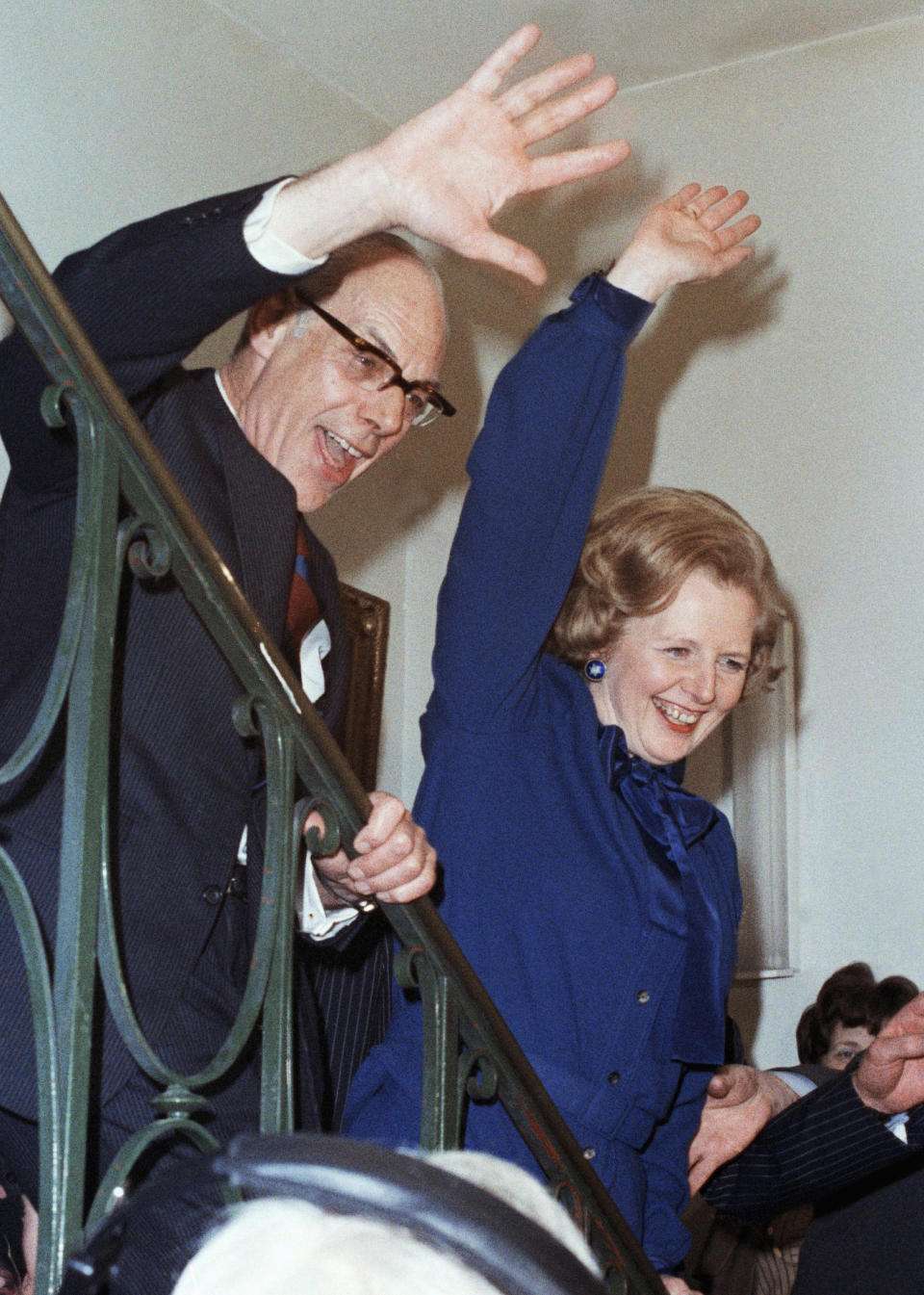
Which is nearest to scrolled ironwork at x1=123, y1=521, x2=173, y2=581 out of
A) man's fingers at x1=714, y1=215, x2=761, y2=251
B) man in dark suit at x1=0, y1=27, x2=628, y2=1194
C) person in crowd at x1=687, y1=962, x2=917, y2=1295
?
man in dark suit at x1=0, y1=27, x2=628, y2=1194

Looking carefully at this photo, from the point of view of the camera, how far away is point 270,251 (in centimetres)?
159

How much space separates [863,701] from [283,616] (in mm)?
2923

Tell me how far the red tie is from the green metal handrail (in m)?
0.55

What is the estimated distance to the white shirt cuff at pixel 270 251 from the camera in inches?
62.8

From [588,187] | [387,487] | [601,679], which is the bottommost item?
[601,679]

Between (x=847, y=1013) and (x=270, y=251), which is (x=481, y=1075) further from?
(x=847, y=1013)

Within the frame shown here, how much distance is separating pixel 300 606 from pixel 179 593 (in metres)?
0.36

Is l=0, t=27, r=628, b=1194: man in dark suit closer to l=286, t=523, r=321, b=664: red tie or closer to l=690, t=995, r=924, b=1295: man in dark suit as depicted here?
l=286, t=523, r=321, b=664: red tie

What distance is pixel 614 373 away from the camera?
191cm

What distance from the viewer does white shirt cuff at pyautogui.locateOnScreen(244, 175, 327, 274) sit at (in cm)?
159

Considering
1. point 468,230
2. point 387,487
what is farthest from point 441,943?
point 387,487

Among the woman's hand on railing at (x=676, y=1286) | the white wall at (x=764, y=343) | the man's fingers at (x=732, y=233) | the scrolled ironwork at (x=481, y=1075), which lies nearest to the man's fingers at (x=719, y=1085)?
the woman's hand on railing at (x=676, y=1286)

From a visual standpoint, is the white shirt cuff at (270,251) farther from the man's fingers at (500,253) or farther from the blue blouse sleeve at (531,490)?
A: the blue blouse sleeve at (531,490)

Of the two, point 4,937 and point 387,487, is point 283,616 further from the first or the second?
point 387,487
